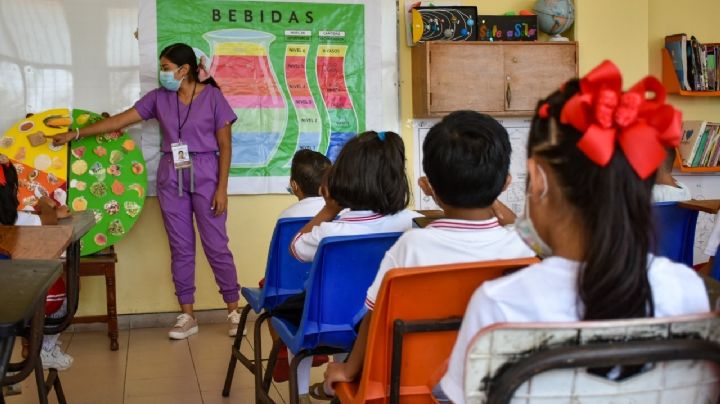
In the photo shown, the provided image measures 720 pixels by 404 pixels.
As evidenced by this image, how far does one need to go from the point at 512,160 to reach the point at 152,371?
8.36ft

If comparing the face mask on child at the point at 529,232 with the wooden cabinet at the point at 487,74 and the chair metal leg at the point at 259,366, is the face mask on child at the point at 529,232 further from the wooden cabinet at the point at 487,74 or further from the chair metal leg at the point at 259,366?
the wooden cabinet at the point at 487,74

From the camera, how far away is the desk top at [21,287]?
126 centimetres

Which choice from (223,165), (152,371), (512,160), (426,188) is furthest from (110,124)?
(426,188)

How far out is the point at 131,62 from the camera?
4.63m

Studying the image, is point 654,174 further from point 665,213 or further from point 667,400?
point 665,213

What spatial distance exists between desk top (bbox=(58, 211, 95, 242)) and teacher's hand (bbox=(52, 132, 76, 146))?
4.85 ft

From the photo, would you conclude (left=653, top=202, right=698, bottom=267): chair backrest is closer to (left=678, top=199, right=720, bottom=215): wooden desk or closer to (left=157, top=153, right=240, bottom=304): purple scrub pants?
(left=678, top=199, right=720, bottom=215): wooden desk

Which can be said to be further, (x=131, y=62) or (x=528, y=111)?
(x=528, y=111)

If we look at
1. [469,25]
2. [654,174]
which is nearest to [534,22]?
[469,25]

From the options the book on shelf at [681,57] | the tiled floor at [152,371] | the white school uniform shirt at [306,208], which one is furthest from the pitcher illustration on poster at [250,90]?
the book on shelf at [681,57]

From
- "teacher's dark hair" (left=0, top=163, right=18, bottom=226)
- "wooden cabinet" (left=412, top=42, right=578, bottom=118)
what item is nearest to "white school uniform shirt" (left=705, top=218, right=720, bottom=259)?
"teacher's dark hair" (left=0, top=163, right=18, bottom=226)

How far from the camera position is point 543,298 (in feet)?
3.99

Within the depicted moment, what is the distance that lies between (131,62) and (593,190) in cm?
387

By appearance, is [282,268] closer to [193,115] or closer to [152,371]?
[152,371]
